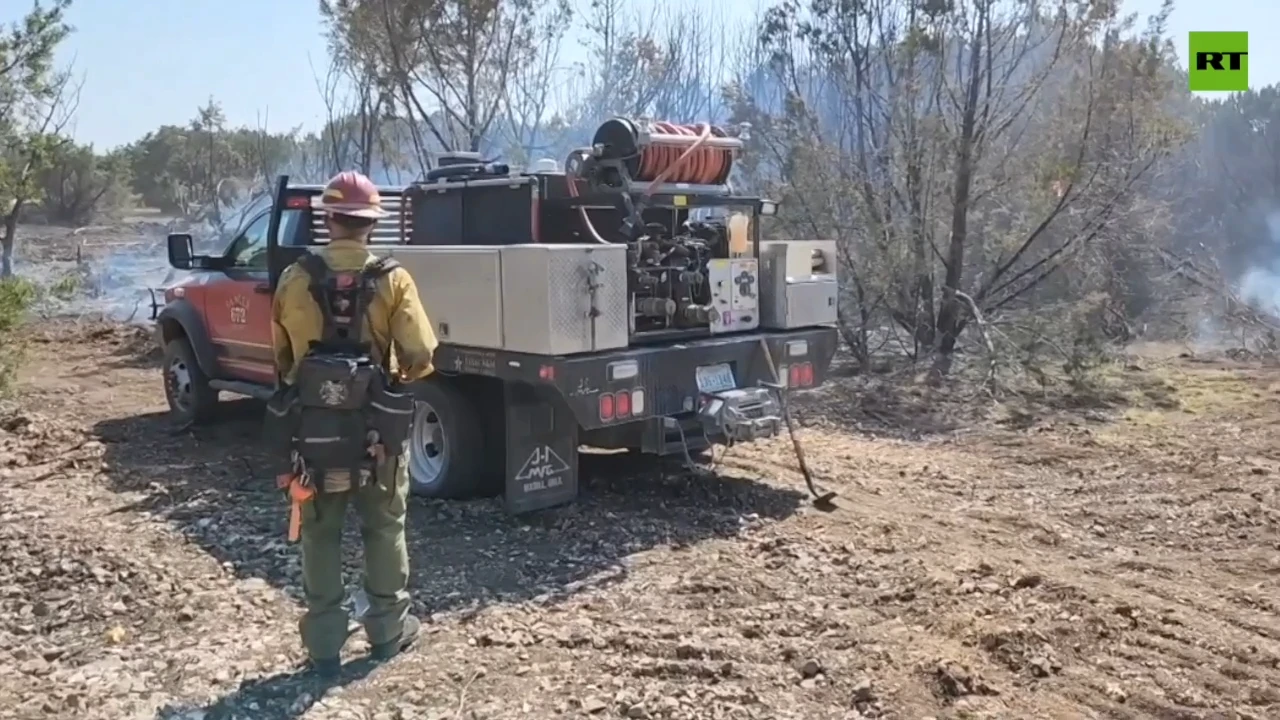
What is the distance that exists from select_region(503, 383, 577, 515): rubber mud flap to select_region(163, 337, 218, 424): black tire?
3.61 metres

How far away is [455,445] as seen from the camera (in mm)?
6367

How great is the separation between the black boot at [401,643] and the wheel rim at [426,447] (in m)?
2.03

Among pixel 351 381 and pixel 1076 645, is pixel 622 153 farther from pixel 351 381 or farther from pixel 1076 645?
pixel 1076 645

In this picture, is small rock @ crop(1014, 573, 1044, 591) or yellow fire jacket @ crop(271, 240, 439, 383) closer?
yellow fire jacket @ crop(271, 240, 439, 383)

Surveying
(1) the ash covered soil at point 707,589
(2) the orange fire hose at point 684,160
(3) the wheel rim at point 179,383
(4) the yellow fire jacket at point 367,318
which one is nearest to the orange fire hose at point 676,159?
(2) the orange fire hose at point 684,160

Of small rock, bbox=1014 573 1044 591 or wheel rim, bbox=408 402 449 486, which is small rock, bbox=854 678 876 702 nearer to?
small rock, bbox=1014 573 1044 591

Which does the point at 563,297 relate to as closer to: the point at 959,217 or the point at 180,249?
the point at 180,249

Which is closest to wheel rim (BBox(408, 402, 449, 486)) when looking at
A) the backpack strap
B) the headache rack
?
the headache rack

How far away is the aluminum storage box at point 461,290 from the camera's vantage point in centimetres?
588

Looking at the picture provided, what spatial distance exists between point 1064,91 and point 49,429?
996cm

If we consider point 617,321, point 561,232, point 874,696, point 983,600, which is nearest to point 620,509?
point 617,321

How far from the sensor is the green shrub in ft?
26.7

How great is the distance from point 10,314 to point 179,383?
4.42ft

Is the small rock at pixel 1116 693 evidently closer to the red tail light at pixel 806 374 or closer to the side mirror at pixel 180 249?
the red tail light at pixel 806 374
